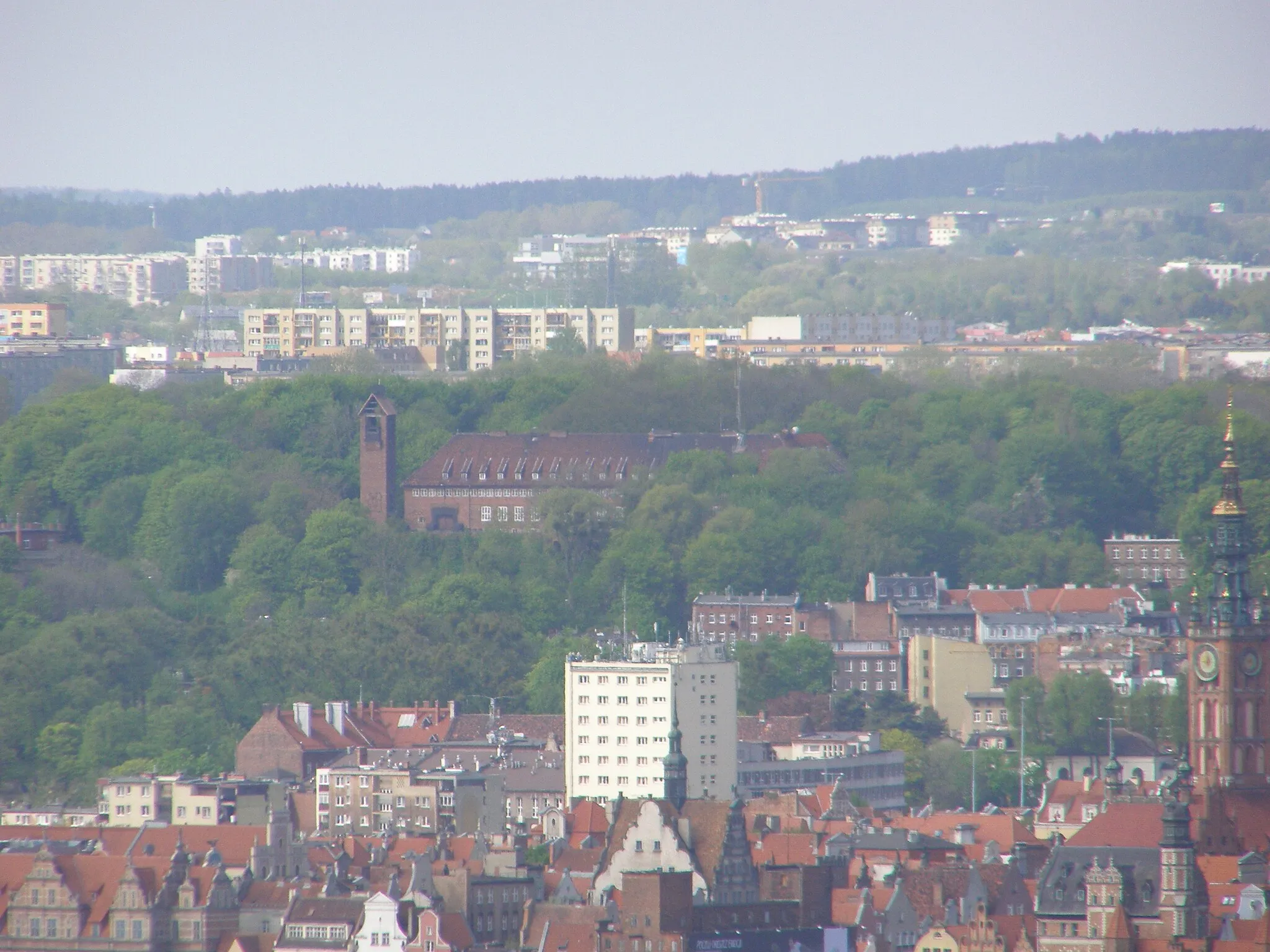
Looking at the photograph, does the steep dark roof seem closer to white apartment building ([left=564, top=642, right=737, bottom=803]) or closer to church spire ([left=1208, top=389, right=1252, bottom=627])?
church spire ([left=1208, top=389, right=1252, bottom=627])

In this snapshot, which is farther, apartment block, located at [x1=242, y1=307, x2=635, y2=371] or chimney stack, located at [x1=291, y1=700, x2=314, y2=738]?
apartment block, located at [x1=242, y1=307, x2=635, y2=371]

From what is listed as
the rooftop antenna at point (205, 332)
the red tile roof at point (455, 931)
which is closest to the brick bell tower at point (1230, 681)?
the red tile roof at point (455, 931)

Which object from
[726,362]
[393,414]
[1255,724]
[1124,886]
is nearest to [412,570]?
[393,414]

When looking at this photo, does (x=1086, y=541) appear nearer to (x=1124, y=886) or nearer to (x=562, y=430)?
(x=562, y=430)

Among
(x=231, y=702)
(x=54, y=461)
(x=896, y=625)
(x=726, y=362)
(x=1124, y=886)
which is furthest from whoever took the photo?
(x=726, y=362)

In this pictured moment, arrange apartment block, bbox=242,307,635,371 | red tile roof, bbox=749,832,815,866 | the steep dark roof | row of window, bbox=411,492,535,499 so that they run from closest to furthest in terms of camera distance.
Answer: the steep dark roof → red tile roof, bbox=749,832,815,866 → row of window, bbox=411,492,535,499 → apartment block, bbox=242,307,635,371

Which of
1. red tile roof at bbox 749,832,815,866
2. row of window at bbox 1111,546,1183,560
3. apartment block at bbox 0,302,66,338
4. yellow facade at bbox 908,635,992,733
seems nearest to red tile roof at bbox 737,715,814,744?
yellow facade at bbox 908,635,992,733
